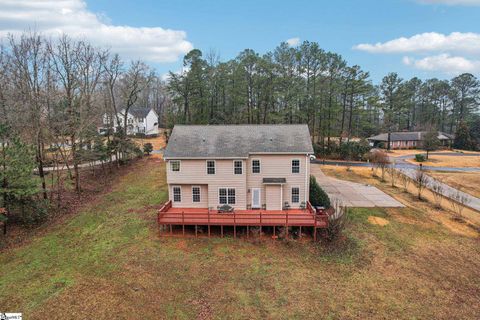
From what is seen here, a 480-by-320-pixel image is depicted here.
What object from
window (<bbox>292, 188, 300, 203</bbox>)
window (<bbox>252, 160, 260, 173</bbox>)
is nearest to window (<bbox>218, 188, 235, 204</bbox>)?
window (<bbox>252, 160, 260, 173</bbox>)

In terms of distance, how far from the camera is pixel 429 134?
49000mm

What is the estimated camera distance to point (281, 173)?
20719 mm

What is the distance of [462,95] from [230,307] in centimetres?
8579

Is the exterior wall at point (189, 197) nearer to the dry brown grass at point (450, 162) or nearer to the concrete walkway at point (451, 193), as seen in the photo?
the concrete walkway at point (451, 193)

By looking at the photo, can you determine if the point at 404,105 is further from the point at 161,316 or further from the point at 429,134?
the point at 161,316

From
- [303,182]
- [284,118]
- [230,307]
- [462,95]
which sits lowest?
[230,307]

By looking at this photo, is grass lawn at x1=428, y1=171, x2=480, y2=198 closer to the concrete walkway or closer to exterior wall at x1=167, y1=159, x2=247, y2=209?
the concrete walkway

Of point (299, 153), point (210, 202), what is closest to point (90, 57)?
point (210, 202)

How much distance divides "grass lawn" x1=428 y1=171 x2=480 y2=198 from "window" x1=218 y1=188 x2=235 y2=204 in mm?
25640

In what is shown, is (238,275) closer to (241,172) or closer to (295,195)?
(241,172)

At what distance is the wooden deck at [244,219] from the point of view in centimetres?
1850

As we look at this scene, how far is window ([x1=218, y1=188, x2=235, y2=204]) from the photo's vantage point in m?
20.7

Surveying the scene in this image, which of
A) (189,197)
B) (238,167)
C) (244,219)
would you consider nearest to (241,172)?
(238,167)

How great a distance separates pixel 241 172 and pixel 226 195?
2037 mm
